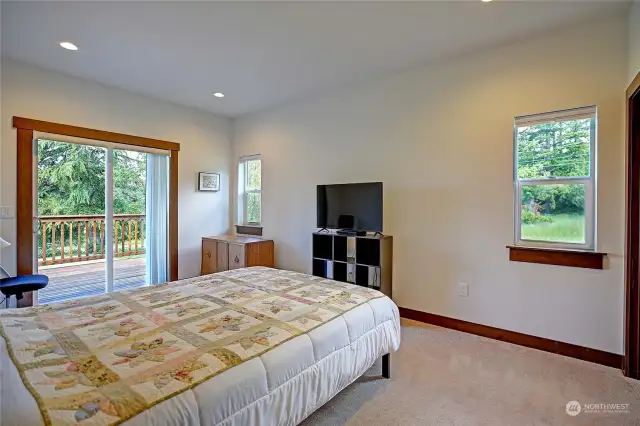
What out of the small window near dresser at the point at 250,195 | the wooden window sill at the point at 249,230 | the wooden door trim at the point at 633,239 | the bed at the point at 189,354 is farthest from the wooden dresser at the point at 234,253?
the wooden door trim at the point at 633,239

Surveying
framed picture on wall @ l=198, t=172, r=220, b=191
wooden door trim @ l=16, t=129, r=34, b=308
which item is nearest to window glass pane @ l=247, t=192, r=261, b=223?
framed picture on wall @ l=198, t=172, r=220, b=191

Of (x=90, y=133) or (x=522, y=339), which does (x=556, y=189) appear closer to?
(x=522, y=339)

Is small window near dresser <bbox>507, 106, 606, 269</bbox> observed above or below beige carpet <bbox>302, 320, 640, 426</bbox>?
above

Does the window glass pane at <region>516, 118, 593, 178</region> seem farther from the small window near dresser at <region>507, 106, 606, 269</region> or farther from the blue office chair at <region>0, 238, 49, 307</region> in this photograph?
the blue office chair at <region>0, 238, 49, 307</region>

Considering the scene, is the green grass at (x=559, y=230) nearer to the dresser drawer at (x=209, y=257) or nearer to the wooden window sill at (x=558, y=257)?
the wooden window sill at (x=558, y=257)

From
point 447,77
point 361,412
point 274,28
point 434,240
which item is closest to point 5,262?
point 274,28

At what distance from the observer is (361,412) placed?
190cm

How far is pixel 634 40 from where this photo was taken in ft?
7.64

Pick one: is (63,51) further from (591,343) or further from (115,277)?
(591,343)

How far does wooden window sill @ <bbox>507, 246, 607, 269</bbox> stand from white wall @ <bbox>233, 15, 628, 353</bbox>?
0.06 m

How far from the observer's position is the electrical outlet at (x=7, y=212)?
3.23 metres

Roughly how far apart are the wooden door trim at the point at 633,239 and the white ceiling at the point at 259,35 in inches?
34.5

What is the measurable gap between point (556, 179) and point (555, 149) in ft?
0.87

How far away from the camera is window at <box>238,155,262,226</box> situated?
5.16 m
